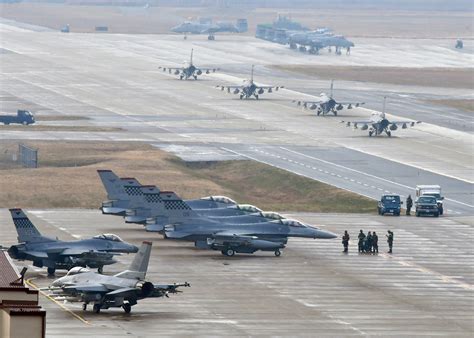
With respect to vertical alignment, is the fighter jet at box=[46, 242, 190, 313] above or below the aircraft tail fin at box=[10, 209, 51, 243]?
below

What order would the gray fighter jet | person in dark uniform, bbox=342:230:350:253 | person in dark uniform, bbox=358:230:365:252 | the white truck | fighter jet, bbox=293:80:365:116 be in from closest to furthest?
the gray fighter jet < person in dark uniform, bbox=342:230:350:253 < person in dark uniform, bbox=358:230:365:252 < the white truck < fighter jet, bbox=293:80:365:116

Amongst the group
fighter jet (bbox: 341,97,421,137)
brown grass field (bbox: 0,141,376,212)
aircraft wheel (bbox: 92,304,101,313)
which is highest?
fighter jet (bbox: 341,97,421,137)

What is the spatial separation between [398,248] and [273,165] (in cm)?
3883

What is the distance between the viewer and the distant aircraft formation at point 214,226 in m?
98.7

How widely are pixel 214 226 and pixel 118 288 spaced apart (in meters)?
21.9

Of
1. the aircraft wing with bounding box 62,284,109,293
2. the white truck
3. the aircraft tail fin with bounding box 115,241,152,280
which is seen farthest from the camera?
the white truck

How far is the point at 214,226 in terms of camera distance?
3920 inches

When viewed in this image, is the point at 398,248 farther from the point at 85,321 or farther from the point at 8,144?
the point at 8,144

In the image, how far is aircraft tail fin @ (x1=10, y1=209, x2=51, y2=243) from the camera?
87312 millimetres

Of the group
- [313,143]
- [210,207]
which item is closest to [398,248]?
[210,207]

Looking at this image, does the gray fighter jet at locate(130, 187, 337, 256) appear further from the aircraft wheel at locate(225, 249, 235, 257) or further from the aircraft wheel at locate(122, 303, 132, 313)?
the aircraft wheel at locate(122, 303, 132, 313)

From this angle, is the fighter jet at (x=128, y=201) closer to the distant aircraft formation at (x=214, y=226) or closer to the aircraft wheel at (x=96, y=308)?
the distant aircraft formation at (x=214, y=226)

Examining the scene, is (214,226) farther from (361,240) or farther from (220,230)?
(361,240)

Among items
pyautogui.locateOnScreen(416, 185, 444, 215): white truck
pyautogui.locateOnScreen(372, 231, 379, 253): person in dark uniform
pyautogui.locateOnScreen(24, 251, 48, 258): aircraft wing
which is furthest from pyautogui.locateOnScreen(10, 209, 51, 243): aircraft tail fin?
pyautogui.locateOnScreen(416, 185, 444, 215): white truck
